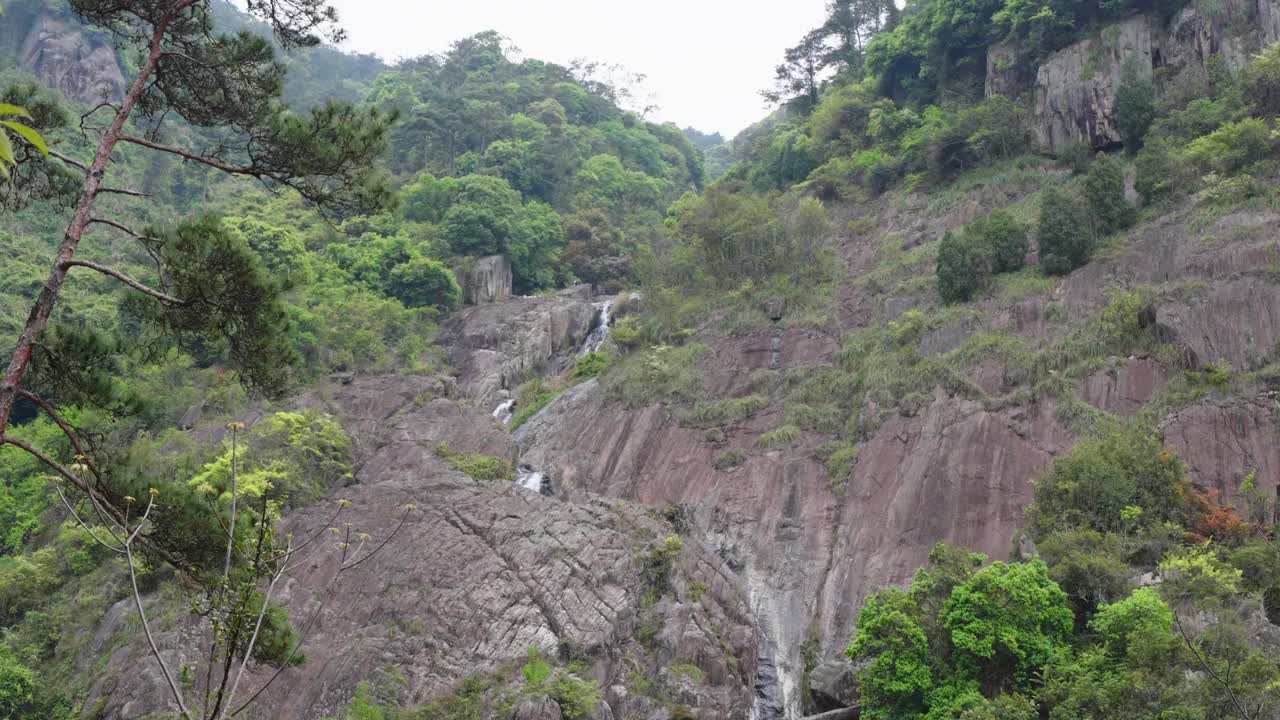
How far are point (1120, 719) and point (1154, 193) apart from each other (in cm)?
2124

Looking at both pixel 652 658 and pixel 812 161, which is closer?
pixel 652 658

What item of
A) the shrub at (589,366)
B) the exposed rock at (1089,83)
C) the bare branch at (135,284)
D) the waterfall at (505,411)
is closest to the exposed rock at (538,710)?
the bare branch at (135,284)

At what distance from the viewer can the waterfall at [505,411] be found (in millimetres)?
38406

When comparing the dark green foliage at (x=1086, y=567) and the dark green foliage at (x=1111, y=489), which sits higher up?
the dark green foliage at (x=1111, y=489)

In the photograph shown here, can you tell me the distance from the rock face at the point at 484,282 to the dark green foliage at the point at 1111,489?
3176cm

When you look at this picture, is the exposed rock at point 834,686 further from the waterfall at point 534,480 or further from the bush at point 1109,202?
the bush at point 1109,202

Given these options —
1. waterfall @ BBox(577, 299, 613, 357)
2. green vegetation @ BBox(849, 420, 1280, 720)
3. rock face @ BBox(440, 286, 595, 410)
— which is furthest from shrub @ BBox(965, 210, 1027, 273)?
rock face @ BBox(440, 286, 595, 410)

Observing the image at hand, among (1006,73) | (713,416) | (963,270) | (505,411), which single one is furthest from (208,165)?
(1006,73)

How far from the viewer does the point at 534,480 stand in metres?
31.7

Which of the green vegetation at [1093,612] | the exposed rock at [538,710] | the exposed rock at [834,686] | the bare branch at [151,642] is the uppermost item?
the bare branch at [151,642]

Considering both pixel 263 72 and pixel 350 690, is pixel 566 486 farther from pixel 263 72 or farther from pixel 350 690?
pixel 263 72

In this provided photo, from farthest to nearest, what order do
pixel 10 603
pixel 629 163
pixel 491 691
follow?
pixel 629 163 → pixel 10 603 → pixel 491 691

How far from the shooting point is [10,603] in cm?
2539

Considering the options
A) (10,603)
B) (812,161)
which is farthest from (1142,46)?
(10,603)
